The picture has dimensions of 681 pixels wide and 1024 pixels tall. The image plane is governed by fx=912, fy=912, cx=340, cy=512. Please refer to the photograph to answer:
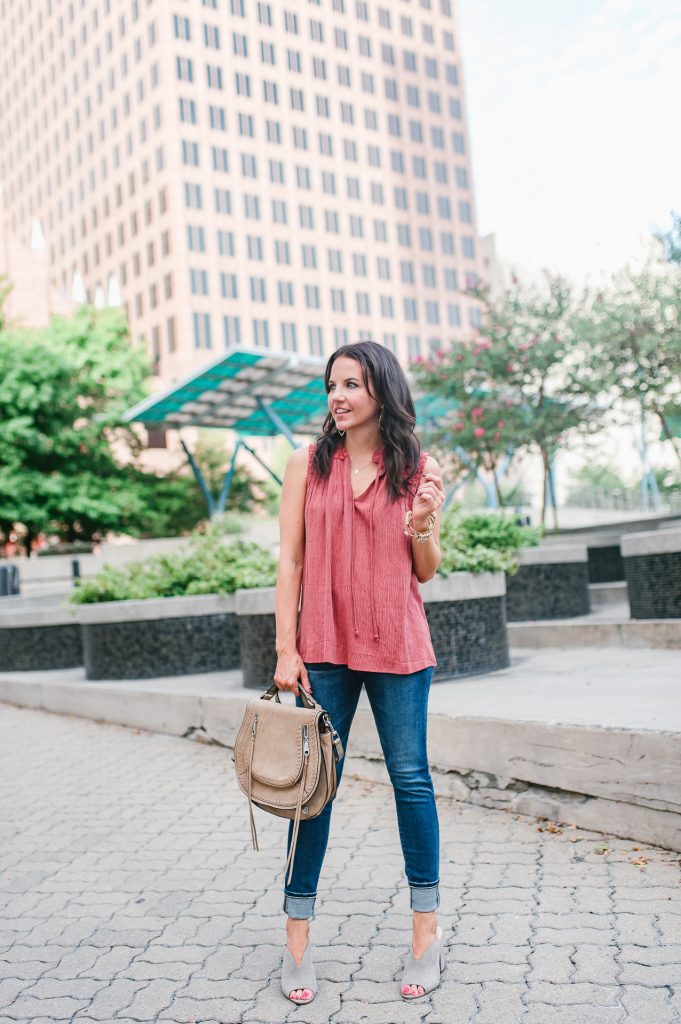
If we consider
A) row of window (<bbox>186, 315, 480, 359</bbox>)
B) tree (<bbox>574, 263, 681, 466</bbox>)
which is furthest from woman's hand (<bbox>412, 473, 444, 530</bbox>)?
row of window (<bbox>186, 315, 480, 359</bbox>)

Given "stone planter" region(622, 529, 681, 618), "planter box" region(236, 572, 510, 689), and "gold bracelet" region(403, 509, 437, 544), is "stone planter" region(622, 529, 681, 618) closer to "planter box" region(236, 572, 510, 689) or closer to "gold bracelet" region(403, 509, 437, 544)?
"planter box" region(236, 572, 510, 689)

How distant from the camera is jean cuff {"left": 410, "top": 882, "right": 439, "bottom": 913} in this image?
2.73 meters

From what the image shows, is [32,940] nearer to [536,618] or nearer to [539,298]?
[536,618]

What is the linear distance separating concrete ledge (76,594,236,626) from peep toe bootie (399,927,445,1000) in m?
5.48

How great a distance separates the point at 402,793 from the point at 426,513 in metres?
0.85

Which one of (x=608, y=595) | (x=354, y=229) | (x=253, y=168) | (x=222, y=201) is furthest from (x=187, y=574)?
(x=354, y=229)

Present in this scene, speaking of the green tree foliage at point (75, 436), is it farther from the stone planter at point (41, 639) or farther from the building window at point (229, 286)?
the building window at point (229, 286)

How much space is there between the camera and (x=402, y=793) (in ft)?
9.05

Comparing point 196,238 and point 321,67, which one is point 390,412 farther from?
point 321,67

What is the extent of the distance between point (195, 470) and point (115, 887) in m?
27.3

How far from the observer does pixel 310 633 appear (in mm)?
2811

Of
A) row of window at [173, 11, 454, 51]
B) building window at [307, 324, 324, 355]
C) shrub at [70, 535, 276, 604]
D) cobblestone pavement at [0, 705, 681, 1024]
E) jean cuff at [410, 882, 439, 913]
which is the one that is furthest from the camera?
building window at [307, 324, 324, 355]

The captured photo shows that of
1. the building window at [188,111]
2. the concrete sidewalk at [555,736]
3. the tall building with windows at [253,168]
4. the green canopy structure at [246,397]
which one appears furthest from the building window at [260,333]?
the concrete sidewalk at [555,736]

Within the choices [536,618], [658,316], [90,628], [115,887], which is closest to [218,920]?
[115,887]
